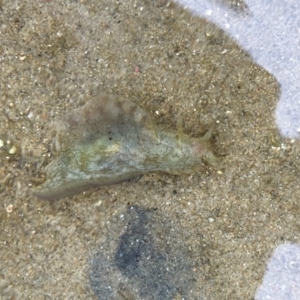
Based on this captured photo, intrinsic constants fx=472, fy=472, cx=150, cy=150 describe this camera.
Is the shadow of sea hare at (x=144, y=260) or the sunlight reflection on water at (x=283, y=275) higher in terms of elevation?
the sunlight reflection on water at (x=283, y=275)

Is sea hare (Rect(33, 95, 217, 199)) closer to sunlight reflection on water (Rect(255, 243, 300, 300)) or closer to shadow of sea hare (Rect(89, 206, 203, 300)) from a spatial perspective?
shadow of sea hare (Rect(89, 206, 203, 300))

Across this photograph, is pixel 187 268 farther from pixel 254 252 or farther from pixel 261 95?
pixel 261 95

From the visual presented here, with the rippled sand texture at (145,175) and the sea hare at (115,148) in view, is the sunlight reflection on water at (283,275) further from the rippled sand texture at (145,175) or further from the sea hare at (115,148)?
the sea hare at (115,148)

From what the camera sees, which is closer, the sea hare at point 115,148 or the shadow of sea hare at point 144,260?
the sea hare at point 115,148

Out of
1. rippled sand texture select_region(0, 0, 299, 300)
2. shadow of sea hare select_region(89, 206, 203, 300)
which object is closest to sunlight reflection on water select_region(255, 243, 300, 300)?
rippled sand texture select_region(0, 0, 299, 300)

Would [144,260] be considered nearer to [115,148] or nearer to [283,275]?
[115,148]

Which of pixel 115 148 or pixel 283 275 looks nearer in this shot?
pixel 115 148

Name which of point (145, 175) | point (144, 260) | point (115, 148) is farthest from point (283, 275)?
point (115, 148)

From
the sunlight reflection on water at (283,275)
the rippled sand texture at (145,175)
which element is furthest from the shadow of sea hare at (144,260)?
the sunlight reflection on water at (283,275)

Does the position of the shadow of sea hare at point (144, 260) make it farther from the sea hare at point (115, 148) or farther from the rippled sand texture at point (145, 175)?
the sea hare at point (115, 148)
